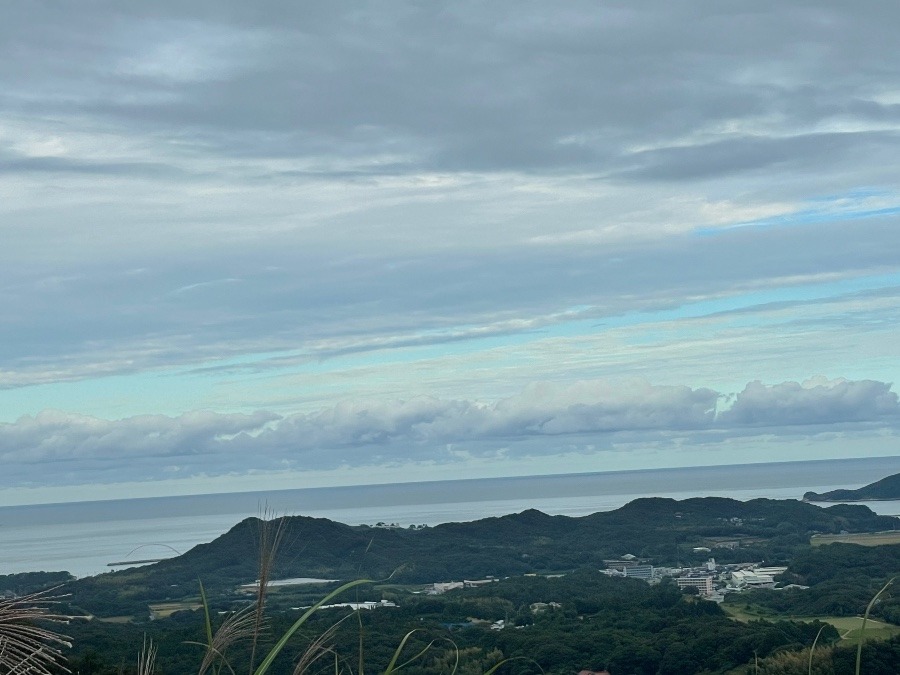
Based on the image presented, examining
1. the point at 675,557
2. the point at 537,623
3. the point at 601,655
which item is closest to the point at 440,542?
the point at 675,557

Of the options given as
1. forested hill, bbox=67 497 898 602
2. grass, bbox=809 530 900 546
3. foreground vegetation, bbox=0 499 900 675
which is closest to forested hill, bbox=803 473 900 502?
forested hill, bbox=67 497 898 602

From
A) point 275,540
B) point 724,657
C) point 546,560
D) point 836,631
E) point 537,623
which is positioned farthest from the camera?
point 546,560

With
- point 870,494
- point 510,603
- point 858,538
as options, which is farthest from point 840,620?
point 870,494

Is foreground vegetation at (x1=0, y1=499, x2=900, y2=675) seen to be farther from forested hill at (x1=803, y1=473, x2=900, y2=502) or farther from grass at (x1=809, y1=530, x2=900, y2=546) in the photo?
forested hill at (x1=803, y1=473, x2=900, y2=502)

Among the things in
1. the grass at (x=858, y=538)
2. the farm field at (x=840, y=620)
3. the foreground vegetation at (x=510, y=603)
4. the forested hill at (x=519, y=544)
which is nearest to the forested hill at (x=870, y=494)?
the forested hill at (x=519, y=544)

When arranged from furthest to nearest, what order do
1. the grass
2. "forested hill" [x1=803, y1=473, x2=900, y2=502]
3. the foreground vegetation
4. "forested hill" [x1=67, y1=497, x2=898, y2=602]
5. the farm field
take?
1. "forested hill" [x1=803, y1=473, x2=900, y2=502]
2. the grass
3. "forested hill" [x1=67, y1=497, x2=898, y2=602]
4. the farm field
5. the foreground vegetation

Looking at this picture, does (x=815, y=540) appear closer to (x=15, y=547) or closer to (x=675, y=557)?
(x=675, y=557)

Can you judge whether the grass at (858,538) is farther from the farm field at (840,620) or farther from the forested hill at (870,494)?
the forested hill at (870,494)
